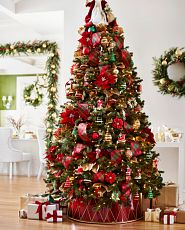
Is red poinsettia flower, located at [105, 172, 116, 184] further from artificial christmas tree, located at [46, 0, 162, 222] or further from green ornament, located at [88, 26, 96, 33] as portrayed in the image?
green ornament, located at [88, 26, 96, 33]

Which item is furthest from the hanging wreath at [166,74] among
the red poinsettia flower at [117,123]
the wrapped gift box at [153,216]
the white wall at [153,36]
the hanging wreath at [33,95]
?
the hanging wreath at [33,95]

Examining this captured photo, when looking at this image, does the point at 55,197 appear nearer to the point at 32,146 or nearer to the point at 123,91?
the point at 123,91

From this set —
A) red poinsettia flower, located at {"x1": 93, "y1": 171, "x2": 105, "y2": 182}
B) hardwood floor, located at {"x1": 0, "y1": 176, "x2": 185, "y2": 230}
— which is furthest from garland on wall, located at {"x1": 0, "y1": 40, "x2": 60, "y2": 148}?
red poinsettia flower, located at {"x1": 93, "y1": 171, "x2": 105, "y2": 182}

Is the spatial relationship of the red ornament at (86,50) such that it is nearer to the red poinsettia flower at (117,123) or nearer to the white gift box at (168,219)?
the red poinsettia flower at (117,123)

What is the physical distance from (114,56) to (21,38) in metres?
5.20

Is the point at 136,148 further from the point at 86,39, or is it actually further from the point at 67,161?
the point at 86,39

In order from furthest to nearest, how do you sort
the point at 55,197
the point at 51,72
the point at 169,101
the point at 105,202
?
1. the point at 51,72
2. the point at 169,101
3. the point at 55,197
4. the point at 105,202

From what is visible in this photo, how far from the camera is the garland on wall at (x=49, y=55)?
8938 mm

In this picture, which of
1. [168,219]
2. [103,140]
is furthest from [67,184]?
[168,219]

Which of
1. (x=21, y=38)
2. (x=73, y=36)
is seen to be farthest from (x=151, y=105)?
(x=21, y=38)

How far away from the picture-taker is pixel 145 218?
4.70m

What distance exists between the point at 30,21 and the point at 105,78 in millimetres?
4132

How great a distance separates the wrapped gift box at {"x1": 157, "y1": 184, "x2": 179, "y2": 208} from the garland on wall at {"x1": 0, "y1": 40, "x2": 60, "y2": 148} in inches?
158

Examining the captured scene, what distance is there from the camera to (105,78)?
458 centimetres
